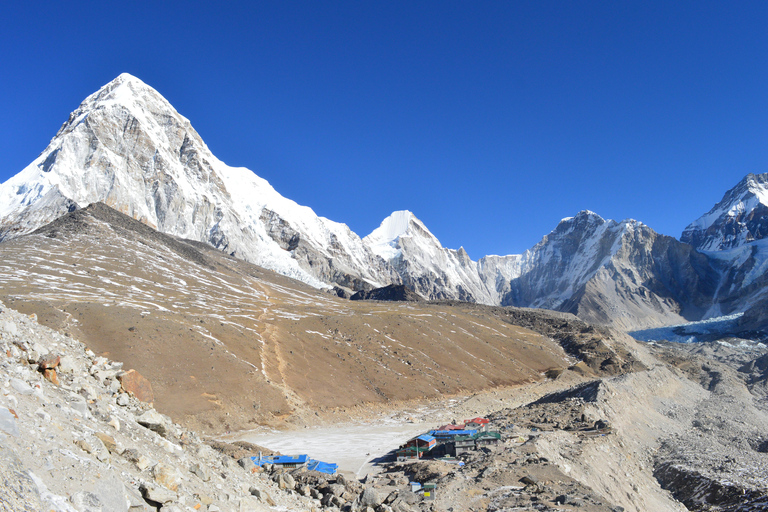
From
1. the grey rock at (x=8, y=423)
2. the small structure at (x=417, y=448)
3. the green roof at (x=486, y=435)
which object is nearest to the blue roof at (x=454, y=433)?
the green roof at (x=486, y=435)

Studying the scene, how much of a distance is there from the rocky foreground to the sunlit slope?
18.2 m

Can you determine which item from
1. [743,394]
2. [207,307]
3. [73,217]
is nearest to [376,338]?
[207,307]

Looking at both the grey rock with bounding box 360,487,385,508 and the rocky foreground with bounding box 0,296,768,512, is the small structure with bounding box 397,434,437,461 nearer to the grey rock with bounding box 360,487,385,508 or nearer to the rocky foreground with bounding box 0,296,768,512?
the rocky foreground with bounding box 0,296,768,512

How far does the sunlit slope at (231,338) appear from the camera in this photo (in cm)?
5516

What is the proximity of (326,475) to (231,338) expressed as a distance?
44.6 metres

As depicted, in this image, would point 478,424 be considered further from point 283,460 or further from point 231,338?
point 231,338

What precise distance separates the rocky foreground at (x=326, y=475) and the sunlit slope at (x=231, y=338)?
18188 millimetres

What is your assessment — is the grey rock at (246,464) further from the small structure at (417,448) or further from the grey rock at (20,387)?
the small structure at (417,448)

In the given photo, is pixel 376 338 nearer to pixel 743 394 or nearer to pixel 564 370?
pixel 564 370

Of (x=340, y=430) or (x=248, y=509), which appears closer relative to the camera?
(x=248, y=509)

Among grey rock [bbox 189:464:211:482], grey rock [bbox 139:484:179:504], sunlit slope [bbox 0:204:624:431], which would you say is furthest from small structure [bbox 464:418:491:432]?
grey rock [bbox 139:484:179:504]

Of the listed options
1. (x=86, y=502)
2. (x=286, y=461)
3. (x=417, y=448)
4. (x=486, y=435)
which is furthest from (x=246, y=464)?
(x=486, y=435)

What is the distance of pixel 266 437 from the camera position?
49688mm

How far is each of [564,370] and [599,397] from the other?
1759 inches
